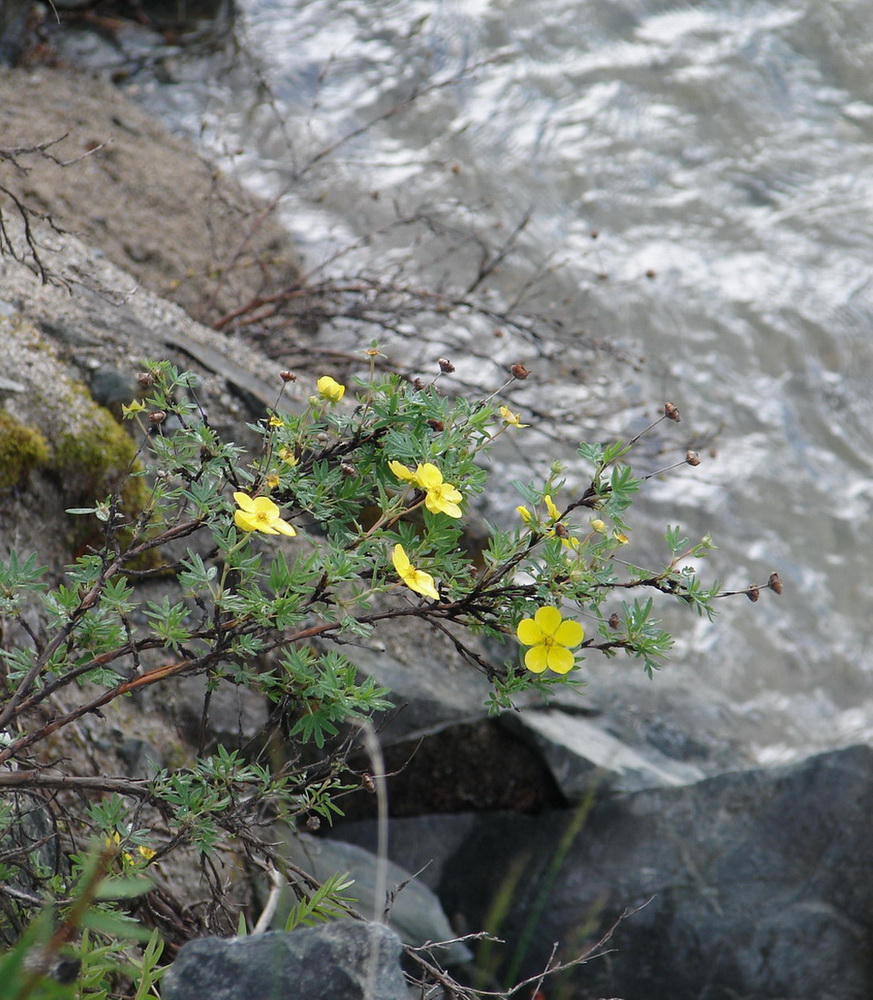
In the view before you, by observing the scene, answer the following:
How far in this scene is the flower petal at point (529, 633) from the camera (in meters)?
1.49

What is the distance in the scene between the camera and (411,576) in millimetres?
1468

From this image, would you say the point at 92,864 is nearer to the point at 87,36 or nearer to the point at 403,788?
the point at 403,788

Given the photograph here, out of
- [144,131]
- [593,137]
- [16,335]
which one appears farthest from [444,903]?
[593,137]

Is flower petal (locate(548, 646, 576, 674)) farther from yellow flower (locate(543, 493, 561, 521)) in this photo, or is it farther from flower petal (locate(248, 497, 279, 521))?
flower petal (locate(248, 497, 279, 521))

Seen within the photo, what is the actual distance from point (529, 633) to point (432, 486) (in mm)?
273

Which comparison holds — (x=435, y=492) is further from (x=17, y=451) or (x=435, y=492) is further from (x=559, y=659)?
(x=17, y=451)

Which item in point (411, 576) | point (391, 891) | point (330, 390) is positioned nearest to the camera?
point (411, 576)

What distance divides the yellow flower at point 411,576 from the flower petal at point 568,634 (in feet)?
0.65

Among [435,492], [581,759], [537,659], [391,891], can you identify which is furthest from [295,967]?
[581,759]

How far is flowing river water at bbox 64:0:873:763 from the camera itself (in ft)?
17.6

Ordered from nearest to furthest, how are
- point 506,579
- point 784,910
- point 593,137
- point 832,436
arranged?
point 506,579
point 784,910
point 832,436
point 593,137

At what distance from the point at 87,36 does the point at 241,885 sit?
21.0 ft

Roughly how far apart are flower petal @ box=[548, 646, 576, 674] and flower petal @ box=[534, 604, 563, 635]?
→ 30 millimetres

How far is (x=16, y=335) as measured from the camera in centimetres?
258
